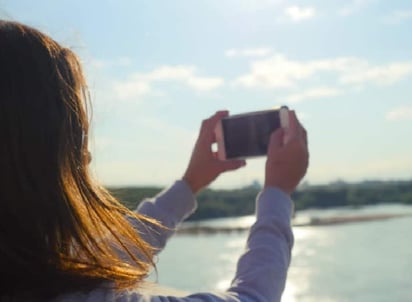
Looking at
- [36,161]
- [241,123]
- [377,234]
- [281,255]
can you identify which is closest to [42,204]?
[36,161]

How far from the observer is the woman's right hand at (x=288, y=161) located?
69 cm

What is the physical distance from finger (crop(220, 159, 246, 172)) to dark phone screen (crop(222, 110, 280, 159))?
10mm

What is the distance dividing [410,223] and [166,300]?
1648 centimetres

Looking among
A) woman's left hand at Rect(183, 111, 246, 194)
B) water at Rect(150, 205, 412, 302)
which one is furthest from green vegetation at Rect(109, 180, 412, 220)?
woman's left hand at Rect(183, 111, 246, 194)

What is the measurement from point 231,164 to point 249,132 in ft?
0.22

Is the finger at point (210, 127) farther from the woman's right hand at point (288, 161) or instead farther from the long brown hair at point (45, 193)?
the long brown hair at point (45, 193)

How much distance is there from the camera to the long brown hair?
0.50 m

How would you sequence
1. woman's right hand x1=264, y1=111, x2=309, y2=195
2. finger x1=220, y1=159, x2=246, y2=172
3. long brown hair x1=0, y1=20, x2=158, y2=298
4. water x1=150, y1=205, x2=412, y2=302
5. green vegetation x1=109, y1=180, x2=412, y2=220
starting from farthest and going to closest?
green vegetation x1=109, y1=180, x2=412, y2=220 < water x1=150, y1=205, x2=412, y2=302 < finger x1=220, y1=159, x2=246, y2=172 < woman's right hand x1=264, y1=111, x2=309, y2=195 < long brown hair x1=0, y1=20, x2=158, y2=298

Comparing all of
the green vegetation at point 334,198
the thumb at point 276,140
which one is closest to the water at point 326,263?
the green vegetation at point 334,198

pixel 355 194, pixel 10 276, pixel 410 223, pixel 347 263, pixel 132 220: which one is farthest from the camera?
pixel 355 194

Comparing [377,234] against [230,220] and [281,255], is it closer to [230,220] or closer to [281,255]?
[230,220]

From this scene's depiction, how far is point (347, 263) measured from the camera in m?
10.0

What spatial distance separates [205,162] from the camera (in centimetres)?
89

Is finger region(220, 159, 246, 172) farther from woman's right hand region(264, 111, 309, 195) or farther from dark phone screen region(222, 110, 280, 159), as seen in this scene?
woman's right hand region(264, 111, 309, 195)
